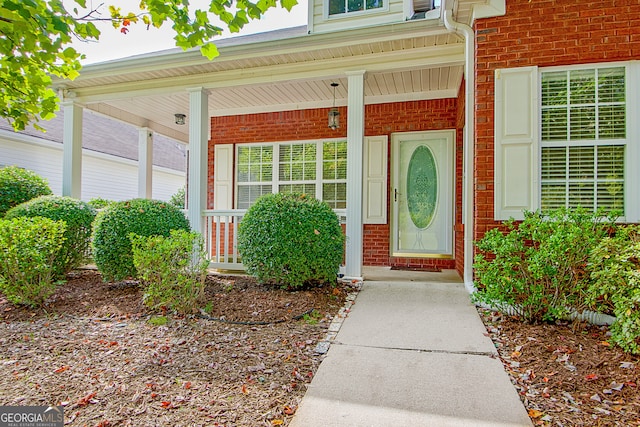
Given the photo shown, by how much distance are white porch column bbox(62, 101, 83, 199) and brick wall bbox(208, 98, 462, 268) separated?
2524 mm

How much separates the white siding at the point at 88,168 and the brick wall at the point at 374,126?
641cm

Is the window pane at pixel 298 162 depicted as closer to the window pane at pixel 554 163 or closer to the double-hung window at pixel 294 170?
the double-hung window at pixel 294 170

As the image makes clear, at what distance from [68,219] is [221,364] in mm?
3899

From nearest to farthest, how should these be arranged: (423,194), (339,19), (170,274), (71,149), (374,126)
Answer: (170,274), (339,19), (423,194), (71,149), (374,126)

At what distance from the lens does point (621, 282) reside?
9.46ft

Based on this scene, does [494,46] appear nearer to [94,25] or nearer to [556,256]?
[556,256]

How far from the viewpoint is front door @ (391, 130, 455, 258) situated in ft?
20.6

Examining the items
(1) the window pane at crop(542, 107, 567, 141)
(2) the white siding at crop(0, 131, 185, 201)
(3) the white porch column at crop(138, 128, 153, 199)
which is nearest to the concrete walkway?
(1) the window pane at crop(542, 107, 567, 141)

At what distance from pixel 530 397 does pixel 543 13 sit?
12.3 feet

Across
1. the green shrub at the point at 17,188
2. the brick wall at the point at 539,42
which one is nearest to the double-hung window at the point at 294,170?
the brick wall at the point at 539,42

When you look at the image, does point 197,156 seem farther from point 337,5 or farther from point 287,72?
Answer: point 337,5

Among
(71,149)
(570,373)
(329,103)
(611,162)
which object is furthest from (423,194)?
(71,149)

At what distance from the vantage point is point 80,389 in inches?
95.5

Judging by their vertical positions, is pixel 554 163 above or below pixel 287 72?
below
